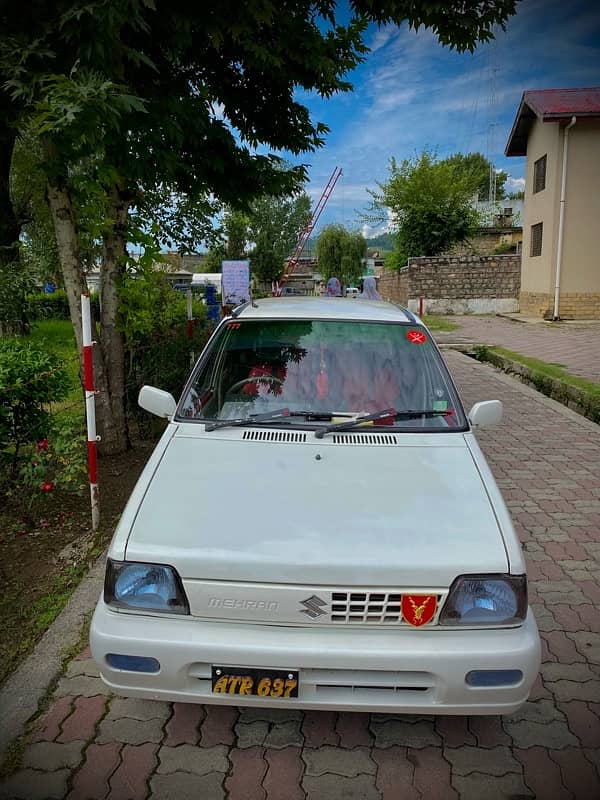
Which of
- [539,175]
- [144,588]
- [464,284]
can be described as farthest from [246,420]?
[464,284]

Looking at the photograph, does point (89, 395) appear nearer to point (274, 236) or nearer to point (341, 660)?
point (341, 660)

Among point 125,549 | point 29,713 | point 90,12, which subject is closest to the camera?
point 125,549

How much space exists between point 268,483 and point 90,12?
2904mm

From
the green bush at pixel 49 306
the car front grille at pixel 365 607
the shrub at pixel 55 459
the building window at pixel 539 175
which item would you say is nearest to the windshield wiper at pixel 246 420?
the car front grille at pixel 365 607

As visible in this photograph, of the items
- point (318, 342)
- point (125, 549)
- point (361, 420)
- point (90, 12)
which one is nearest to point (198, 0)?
point (90, 12)

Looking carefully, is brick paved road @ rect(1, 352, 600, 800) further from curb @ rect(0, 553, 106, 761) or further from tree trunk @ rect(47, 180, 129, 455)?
tree trunk @ rect(47, 180, 129, 455)

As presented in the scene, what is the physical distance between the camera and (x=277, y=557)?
2.24 metres

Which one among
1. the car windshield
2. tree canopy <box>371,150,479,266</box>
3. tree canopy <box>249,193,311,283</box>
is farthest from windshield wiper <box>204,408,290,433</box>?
tree canopy <box>249,193,311,283</box>

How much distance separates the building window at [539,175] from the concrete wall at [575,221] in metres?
0.65

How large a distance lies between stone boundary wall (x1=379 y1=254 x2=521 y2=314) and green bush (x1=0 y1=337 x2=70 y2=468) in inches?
935

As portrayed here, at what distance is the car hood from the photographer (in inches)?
88.0

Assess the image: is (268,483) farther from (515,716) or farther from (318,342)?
(515,716)

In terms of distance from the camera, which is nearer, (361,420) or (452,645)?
(452,645)

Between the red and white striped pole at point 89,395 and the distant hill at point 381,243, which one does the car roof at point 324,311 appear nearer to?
the red and white striped pole at point 89,395
